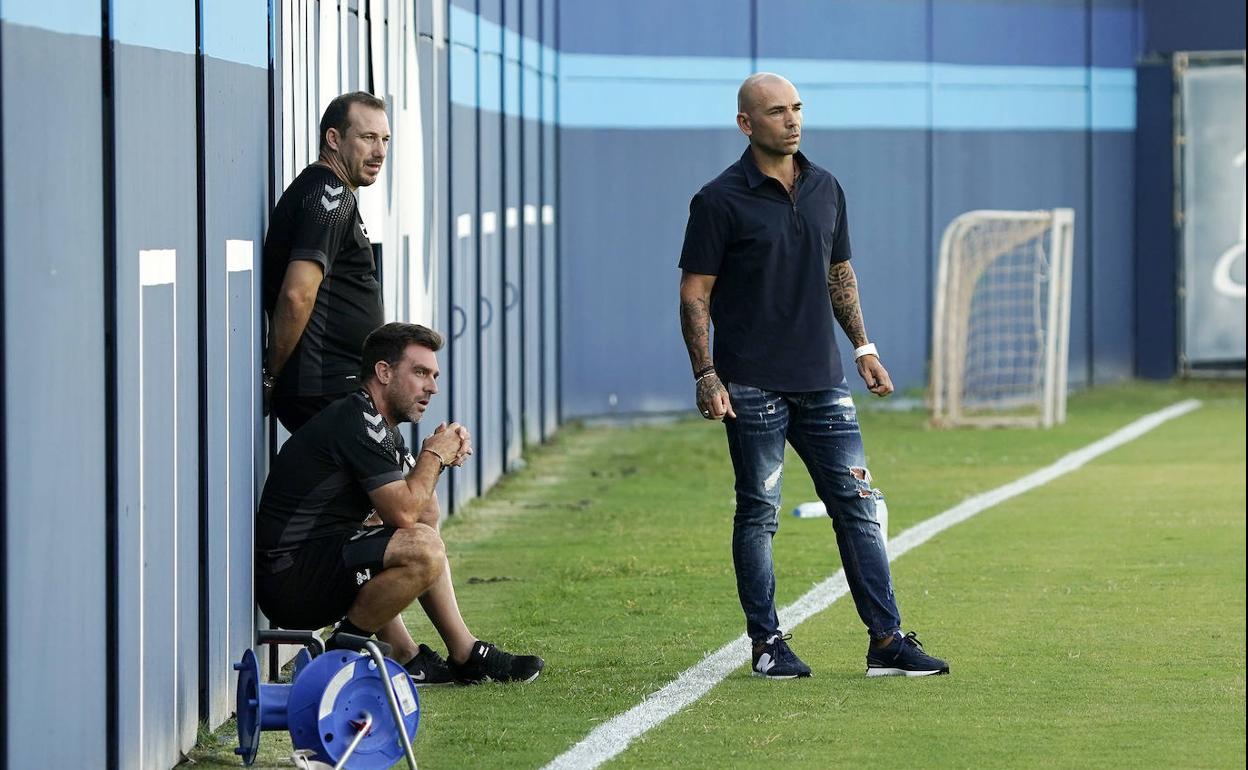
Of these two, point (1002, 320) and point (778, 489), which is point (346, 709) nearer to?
point (778, 489)

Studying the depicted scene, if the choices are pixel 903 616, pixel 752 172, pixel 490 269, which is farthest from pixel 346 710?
pixel 490 269

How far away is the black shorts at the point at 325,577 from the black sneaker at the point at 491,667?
710mm

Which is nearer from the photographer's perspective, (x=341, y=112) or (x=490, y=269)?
(x=341, y=112)

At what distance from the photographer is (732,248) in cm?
726

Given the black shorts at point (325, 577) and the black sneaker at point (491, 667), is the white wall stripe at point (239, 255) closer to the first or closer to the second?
the black shorts at point (325, 577)

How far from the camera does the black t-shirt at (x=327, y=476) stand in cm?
646

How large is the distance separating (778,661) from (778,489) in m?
0.59

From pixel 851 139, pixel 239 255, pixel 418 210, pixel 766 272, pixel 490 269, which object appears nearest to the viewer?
Answer: pixel 239 255

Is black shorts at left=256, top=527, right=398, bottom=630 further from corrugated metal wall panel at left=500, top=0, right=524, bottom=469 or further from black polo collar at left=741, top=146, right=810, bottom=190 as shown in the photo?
corrugated metal wall panel at left=500, top=0, right=524, bottom=469

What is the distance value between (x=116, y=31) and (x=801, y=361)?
2.78 meters

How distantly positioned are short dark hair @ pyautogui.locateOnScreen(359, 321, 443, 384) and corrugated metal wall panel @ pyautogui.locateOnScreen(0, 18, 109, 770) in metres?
1.40

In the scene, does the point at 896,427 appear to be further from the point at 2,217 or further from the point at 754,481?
the point at 2,217

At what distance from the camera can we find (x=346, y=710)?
18.7 ft

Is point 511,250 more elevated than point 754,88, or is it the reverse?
point 754,88
